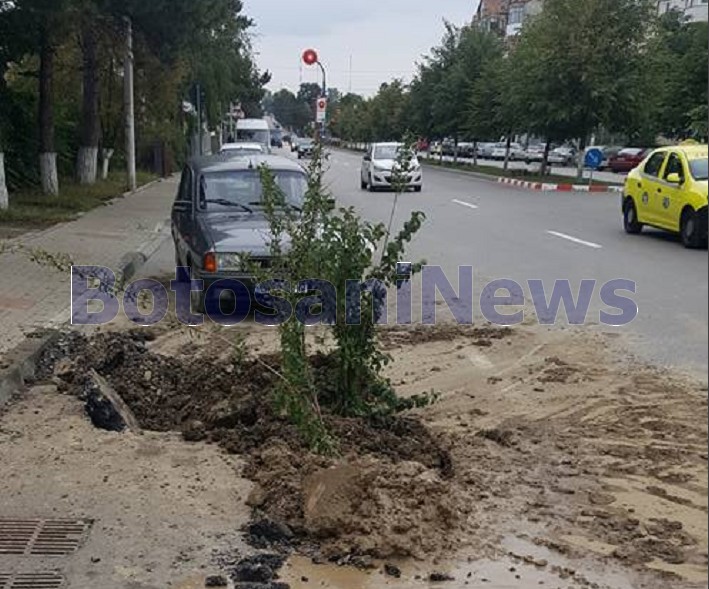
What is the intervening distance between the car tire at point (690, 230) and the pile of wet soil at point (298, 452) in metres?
9.70

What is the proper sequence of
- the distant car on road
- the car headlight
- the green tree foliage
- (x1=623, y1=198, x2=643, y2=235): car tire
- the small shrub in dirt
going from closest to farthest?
the small shrub in dirt, the car headlight, the distant car on road, (x1=623, y1=198, x2=643, y2=235): car tire, the green tree foliage

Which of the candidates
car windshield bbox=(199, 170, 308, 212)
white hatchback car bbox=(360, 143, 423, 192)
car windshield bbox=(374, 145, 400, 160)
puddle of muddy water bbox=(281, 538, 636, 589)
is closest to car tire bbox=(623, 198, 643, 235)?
car windshield bbox=(199, 170, 308, 212)

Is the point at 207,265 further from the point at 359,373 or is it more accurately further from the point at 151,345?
the point at 359,373

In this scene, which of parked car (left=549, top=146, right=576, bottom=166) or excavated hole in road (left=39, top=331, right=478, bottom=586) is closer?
excavated hole in road (left=39, top=331, right=478, bottom=586)

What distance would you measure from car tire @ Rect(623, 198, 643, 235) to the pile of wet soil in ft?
38.6

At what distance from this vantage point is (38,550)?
165 inches

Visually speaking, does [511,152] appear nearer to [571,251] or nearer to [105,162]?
[105,162]

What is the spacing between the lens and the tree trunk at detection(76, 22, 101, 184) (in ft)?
81.7

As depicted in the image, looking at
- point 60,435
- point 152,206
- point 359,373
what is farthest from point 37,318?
point 152,206

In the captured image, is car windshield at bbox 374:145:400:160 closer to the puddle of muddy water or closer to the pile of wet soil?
the pile of wet soil

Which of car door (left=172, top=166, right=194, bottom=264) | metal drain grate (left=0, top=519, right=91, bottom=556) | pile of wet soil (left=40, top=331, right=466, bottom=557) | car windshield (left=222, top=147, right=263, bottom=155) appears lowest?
metal drain grate (left=0, top=519, right=91, bottom=556)

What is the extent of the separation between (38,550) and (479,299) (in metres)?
7.07

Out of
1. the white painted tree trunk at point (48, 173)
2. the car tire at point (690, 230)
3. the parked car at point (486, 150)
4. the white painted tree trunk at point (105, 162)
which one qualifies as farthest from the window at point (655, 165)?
the parked car at point (486, 150)

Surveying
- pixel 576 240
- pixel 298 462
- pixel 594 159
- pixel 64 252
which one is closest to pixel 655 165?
pixel 576 240
